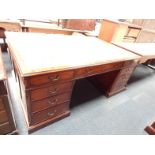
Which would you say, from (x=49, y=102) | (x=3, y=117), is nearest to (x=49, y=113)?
(x=49, y=102)

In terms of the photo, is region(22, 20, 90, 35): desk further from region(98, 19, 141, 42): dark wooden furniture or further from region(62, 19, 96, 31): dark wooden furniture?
region(98, 19, 141, 42): dark wooden furniture

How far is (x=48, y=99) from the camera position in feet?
3.85

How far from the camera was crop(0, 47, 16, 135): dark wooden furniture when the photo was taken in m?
0.86

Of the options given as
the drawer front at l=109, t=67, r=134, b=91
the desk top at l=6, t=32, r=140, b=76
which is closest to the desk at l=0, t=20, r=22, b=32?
the desk top at l=6, t=32, r=140, b=76

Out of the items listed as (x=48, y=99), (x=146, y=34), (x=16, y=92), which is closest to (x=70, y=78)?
(x=48, y=99)

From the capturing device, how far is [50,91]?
1.12 meters

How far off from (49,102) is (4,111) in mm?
374

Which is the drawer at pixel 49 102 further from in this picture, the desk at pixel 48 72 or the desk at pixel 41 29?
the desk at pixel 41 29

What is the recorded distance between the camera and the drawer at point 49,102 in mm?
1136

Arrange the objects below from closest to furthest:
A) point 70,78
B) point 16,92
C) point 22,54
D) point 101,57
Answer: point 22,54
point 70,78
point 101,57
point 16,92

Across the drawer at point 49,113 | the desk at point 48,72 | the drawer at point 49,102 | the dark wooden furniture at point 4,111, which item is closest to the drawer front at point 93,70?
the desk at point 48,72

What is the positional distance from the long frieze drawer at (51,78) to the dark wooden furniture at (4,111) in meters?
0.18

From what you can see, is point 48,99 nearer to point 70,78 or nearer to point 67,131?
point 70,78
